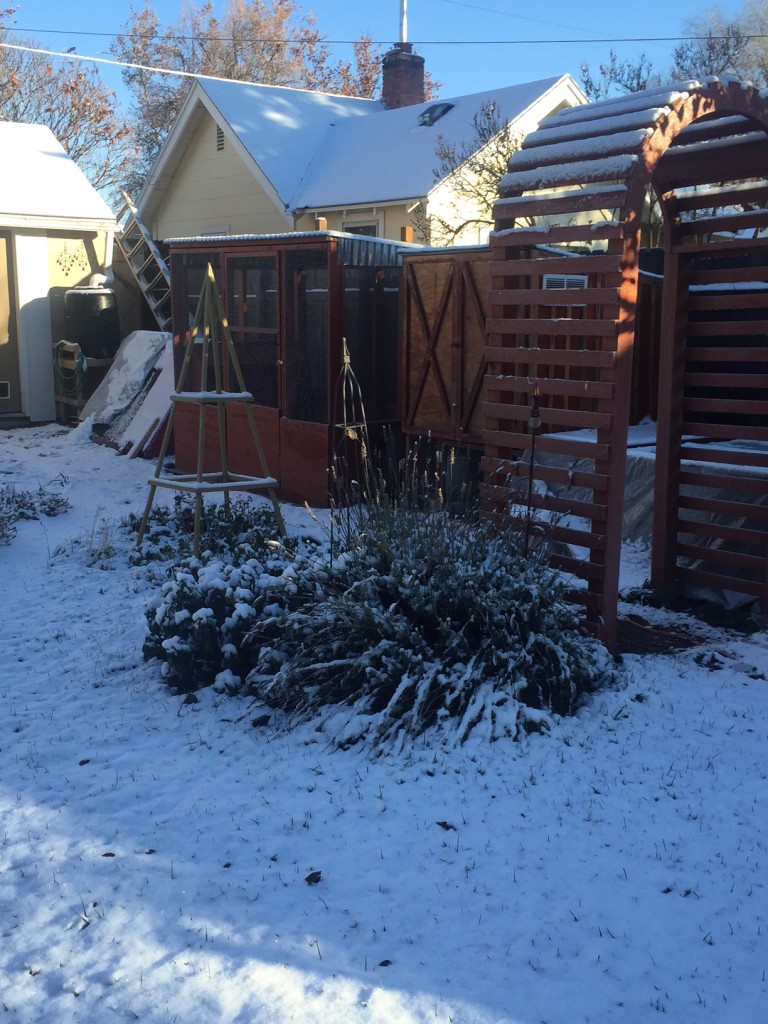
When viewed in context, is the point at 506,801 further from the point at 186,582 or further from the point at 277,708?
the point at 186,582

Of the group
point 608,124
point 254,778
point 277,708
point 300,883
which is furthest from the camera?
point 608,124

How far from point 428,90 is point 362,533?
113 feet

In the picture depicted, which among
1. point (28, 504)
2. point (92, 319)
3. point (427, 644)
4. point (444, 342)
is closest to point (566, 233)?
point (427, 644)

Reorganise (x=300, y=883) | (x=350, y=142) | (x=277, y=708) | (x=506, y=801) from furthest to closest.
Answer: (x=350, y=142), (x=277, y=708), (x=506, y=801), (x=300, y=883)

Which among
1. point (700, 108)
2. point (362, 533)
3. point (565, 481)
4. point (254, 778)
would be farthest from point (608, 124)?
point (254, 778)

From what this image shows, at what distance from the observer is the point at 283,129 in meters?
18.6

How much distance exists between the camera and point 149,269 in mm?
15797

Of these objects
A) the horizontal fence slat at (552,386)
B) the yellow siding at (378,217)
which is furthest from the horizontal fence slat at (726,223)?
the yellow siding at (378,217)

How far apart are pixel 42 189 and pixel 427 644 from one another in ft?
42.3

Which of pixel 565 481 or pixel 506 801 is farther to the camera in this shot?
pixel 565 481

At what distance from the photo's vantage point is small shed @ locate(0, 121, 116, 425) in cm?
1398

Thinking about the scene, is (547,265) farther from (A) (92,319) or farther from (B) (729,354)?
(A) (92,319)

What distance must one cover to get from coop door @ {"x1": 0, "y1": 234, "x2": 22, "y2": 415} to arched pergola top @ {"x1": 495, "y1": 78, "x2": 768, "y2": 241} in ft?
34.7

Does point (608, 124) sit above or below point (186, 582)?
above
